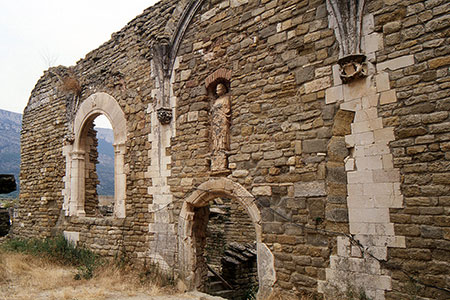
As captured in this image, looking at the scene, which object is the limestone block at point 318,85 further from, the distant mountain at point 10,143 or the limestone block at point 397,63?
the distant mountain at point 10,143

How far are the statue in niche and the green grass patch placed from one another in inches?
136

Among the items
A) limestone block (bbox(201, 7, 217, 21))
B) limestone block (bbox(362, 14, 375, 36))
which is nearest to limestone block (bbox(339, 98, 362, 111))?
limestone block (bbox(362, 14, 375, 36))

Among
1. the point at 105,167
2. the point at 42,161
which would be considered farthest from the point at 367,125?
the point at 105,167

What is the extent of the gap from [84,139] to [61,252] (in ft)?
9.43

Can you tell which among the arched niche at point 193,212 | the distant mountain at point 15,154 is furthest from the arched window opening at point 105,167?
the arched niche at point 193,212

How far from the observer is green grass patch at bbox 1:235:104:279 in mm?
7649


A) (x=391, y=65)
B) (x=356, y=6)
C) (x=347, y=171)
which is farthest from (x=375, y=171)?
(x=356, y=6)

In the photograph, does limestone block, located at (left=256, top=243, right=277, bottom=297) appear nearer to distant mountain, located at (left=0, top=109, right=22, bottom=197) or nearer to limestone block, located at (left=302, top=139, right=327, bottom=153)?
limestone block, located at (left=302, top=139, right=327, bottom=153)

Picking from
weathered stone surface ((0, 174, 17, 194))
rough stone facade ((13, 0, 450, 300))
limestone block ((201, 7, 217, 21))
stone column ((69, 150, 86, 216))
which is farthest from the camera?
stone column ((69, 150, 86, 216))

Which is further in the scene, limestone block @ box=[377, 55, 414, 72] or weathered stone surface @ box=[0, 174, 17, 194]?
weathered stone surface @ box=[0, 174, 17, 194]

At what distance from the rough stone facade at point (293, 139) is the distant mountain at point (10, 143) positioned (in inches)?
1363

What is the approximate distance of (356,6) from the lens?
14.4 ft

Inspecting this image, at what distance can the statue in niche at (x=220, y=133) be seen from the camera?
19.0ft

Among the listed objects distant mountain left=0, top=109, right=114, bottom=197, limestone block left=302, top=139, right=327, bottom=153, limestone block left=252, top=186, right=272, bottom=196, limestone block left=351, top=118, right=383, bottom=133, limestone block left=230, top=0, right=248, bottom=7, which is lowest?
limestone block left=252, top=186, right=272, bottom=196
